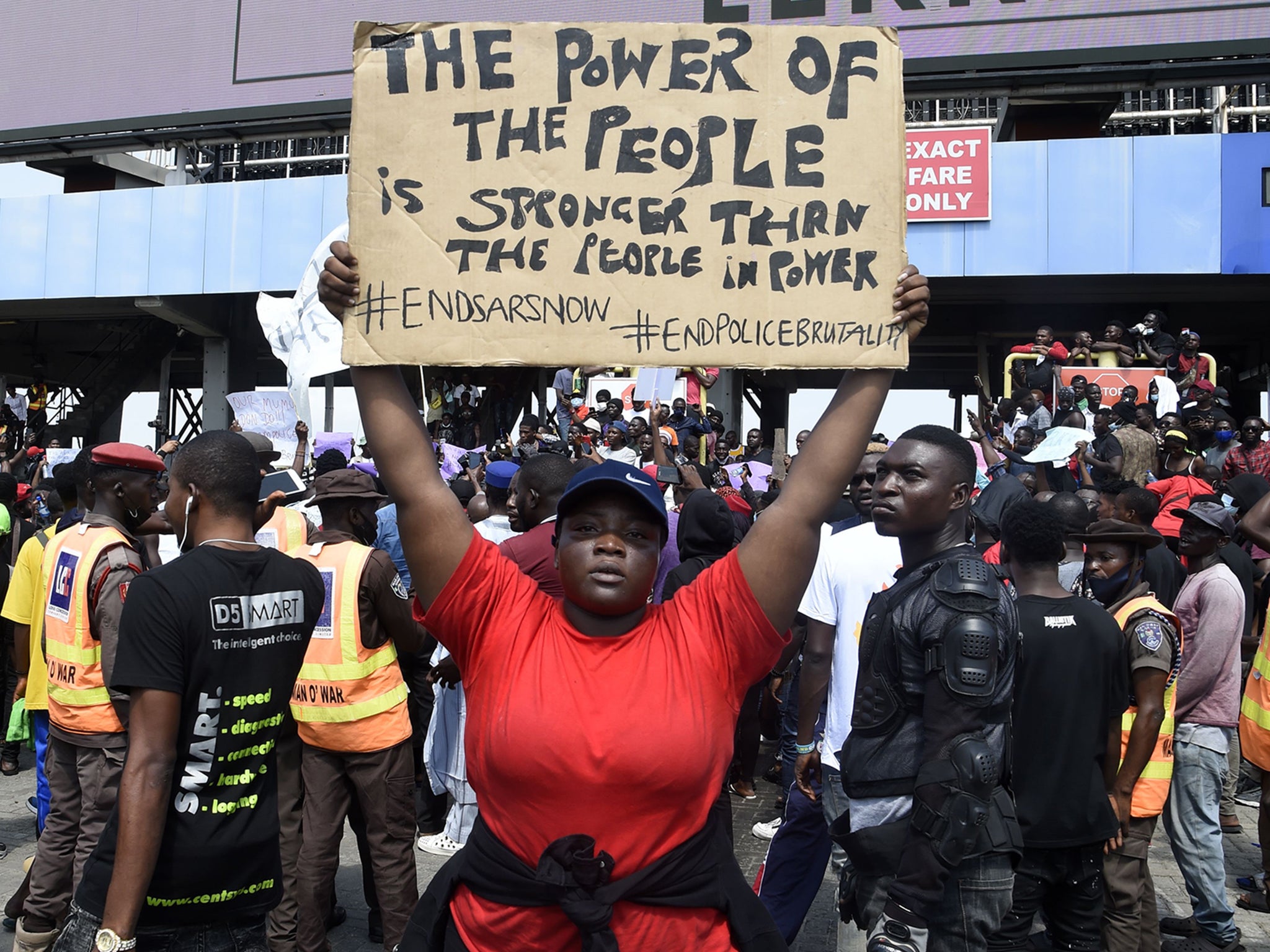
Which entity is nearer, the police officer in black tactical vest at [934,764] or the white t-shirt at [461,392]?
the police officer in black tactical vest at [934,764]

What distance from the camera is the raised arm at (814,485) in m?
2.29

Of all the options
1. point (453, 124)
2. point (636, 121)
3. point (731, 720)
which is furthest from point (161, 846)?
point (636, 121)

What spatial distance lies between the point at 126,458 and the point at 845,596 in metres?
2.86

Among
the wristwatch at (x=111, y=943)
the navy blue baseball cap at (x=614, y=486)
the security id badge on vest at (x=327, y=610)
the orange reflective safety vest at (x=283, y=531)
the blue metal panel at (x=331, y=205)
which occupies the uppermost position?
the blue metal panel at (x=331, y=205)

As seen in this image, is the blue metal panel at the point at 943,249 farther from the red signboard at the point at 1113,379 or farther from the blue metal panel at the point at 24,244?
the blue metal panel at the point at 24,244

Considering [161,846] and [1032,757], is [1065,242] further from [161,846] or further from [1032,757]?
[161,846]

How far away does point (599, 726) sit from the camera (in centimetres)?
215

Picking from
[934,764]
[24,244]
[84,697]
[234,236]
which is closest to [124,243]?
[24,244]

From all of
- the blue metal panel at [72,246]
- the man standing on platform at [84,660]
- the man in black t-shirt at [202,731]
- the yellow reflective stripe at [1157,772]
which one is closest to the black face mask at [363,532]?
the man standing on platform at [84,660]

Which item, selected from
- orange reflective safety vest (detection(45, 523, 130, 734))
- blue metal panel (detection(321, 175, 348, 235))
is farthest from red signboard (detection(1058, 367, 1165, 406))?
blue metal panel (detection(321, 175, 348, 235))

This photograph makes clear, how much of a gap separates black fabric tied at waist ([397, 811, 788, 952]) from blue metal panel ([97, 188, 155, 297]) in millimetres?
22963

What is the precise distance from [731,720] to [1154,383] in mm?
12609

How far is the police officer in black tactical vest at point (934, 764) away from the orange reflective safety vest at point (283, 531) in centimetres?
361

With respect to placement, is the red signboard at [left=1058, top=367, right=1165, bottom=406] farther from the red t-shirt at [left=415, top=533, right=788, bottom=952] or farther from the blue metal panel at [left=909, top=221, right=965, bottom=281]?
the red t-shirt at [left=415, top=533, right=788, bottom=952]
